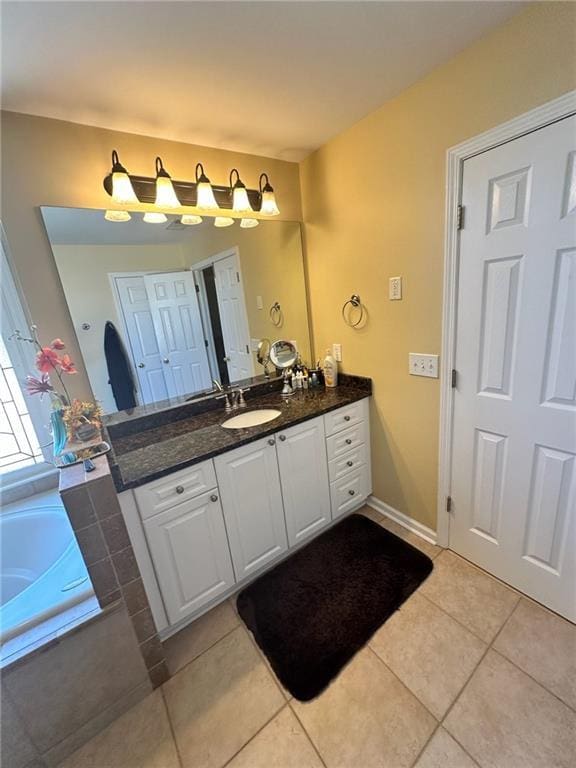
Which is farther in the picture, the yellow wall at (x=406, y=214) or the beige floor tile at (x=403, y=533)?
the beige floor tile at (x=403, y=533)

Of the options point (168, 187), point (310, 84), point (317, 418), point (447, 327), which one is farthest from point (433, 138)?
point (317, 418)

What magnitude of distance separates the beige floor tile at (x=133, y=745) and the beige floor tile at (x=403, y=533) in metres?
1.41

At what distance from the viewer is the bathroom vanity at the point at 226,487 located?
128 centimetres

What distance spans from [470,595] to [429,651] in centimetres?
38

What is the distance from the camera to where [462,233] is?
53.0 inches

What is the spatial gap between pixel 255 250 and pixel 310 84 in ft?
2.89

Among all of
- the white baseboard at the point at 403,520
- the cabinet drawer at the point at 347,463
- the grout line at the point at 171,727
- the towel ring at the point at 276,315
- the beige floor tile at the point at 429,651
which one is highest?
the towel ring at the point at 276,315

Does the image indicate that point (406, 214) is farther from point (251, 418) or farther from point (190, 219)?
point (251, 418)

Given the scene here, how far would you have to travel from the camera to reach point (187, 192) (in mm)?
1632

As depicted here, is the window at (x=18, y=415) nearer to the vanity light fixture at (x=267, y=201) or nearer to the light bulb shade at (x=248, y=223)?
the light bulb shade at (x=248, y=223)

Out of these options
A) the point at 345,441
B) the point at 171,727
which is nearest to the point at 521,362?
the point at 345,441

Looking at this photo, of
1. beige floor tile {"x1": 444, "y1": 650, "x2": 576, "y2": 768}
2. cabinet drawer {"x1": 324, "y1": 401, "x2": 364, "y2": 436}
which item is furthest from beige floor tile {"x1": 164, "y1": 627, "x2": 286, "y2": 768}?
cabinet drawer {"x1": 324, "y1": 401, "x2": 364, "y2": 436}

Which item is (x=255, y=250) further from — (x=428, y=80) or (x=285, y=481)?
(x=285, y=481)

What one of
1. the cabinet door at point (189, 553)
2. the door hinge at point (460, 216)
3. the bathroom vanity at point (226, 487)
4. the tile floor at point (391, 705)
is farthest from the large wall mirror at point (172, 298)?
the tile floor at point (391, 705)
